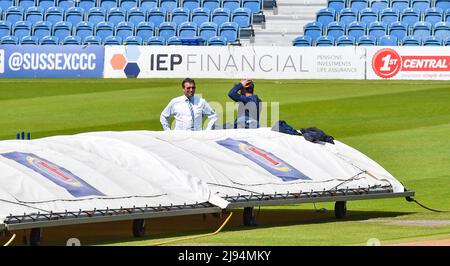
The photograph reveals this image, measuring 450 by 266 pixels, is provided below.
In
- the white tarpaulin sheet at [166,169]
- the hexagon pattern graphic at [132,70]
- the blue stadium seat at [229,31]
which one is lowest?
the white tarpaulin sheet at [166,169]

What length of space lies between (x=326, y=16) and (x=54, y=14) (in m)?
10.4

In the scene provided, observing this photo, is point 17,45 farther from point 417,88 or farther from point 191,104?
point 191,104

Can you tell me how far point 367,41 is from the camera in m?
41.6

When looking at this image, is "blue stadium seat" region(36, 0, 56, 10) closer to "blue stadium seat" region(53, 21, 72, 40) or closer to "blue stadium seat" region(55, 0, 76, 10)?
"blue stadium seat" region(55, 0, 76, 10)

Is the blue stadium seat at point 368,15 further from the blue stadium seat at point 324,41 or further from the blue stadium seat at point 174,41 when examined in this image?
the blue stadium seat at point 174,41

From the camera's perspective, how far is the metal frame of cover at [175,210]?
14.4 meters

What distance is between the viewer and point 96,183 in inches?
617

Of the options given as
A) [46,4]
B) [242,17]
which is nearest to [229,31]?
[242,17]

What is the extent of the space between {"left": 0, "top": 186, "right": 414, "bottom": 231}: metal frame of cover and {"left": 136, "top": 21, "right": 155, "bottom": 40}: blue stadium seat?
27726mm

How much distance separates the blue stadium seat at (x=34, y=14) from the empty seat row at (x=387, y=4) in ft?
35.7

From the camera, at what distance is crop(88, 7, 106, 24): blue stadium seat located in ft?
153

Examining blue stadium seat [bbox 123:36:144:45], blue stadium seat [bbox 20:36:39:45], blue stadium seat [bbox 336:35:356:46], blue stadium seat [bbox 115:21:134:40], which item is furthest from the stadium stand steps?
blue stadium seat [bbox 20:36:39:45]

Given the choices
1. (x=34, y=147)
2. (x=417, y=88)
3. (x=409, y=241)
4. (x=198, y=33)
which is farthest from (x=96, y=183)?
(x=198, y=33)

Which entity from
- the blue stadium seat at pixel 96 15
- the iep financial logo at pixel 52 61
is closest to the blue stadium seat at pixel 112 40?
the iep financial logo at pixel 52 61
